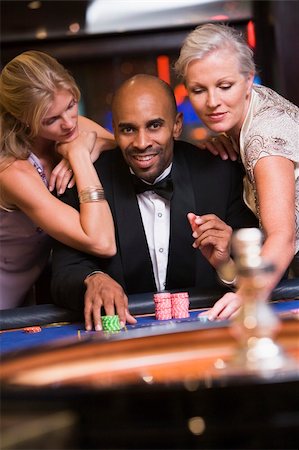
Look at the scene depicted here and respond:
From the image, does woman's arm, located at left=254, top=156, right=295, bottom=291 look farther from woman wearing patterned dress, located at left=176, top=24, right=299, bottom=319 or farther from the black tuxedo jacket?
the black tuxedo jacket

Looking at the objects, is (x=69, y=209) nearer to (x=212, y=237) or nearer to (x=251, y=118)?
(x=212, y=237)

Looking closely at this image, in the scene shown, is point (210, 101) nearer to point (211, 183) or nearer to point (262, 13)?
point (211, 183)

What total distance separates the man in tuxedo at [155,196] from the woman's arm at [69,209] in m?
0.10

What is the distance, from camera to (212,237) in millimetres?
2834

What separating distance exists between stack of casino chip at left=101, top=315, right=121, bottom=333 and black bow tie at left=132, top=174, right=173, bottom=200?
0.88 m

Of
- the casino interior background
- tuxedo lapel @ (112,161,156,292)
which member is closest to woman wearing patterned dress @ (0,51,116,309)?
tuxedo lapel @ (112,161,156,292)

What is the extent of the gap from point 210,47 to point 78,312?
94 centimetres

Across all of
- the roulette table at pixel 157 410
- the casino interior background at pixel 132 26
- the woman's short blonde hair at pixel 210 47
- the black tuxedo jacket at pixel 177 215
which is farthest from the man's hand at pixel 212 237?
the casino interior background at pixel 132 26

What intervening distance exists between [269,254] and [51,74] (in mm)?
1067

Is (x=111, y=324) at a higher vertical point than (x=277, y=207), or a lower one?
lower

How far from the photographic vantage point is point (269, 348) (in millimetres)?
1194

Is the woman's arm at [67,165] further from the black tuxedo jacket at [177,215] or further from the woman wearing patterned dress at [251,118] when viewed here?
the woman wearing patterned dress at [251,118]

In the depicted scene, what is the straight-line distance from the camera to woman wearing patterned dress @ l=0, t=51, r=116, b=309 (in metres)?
3.13

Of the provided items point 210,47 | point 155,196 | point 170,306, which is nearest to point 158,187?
point 155,196
